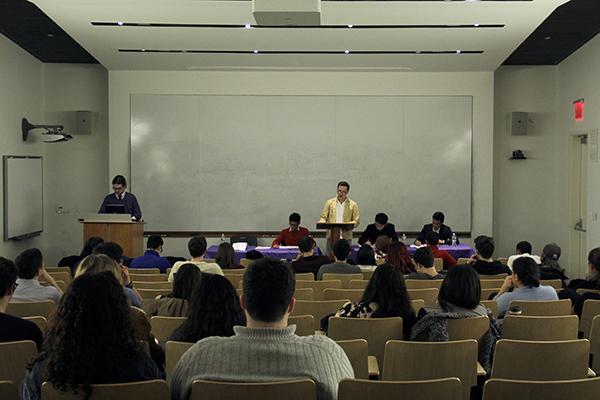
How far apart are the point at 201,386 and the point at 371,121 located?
36.3ft

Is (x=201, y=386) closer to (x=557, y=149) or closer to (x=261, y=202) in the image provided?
(x=261, y=202)

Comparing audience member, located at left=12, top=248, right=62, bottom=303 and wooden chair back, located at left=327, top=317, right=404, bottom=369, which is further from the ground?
audience member, located at left=12, top=248, right=62, bottom=303

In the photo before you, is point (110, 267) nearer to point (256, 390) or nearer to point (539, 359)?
point (256, 390)

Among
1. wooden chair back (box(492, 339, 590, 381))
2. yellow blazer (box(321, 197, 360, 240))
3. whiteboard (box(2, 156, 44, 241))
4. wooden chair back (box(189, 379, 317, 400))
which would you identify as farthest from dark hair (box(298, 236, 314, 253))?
wooden chair back (box(189, 379, 317, 400))

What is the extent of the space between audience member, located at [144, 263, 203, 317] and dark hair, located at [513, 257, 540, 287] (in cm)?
233

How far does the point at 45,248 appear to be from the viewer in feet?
45.8

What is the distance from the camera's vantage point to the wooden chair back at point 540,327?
4711 millimetres

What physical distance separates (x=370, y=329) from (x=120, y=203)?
799 centimetres

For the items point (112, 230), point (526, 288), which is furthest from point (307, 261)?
point (112, 230)

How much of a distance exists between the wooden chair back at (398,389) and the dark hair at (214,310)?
1.03 m

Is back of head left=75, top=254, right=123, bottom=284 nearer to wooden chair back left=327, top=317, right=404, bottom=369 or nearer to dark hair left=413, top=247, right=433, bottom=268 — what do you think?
wooden chair back left=327, top=317, right=404, bottom=369

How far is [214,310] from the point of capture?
369 centimetres

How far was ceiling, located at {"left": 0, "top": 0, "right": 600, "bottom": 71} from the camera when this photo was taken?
9211 millimetres

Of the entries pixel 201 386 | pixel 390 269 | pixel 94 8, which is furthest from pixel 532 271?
pixel 94 8
